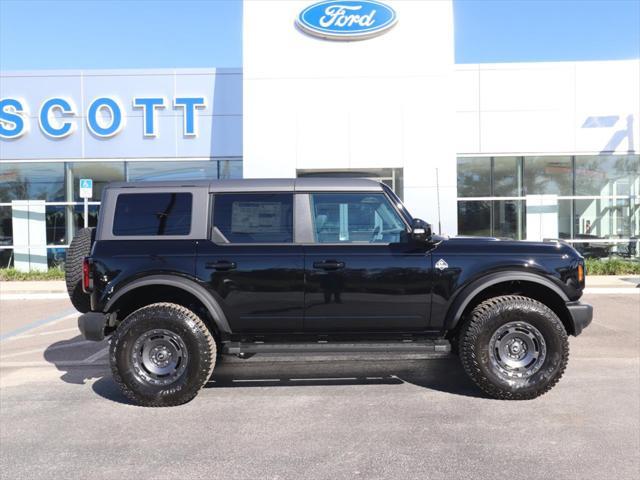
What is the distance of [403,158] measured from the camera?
14.2 meters

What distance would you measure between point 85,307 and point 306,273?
2254 mm

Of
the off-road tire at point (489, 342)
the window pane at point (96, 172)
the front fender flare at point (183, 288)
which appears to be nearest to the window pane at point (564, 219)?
the off-road tire at point (489, 342)

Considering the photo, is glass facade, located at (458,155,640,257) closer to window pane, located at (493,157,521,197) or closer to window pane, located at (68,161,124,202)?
window pane, located at (493,157,521,197)

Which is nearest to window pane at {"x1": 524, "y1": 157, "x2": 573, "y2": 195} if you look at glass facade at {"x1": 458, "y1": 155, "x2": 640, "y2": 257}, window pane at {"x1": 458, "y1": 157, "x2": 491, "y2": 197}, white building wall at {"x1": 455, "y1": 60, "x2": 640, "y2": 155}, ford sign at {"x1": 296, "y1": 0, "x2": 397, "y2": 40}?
glass facade at {"x1": 458, "y1": 155, "x2": 640, "y2": 257}

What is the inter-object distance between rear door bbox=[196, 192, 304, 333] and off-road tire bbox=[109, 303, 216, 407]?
33 cm

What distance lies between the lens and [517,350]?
4.62 meters

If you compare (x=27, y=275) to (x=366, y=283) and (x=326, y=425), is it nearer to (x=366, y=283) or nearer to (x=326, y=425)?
(x=366, y=283)

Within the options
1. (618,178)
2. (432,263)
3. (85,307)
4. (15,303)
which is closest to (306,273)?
(432,263)

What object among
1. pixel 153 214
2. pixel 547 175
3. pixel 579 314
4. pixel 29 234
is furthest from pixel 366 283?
pixel 29 234

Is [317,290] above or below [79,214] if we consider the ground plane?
below

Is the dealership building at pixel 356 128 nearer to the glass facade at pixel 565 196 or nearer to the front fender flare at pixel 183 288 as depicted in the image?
the glass facade at pixel 565 196

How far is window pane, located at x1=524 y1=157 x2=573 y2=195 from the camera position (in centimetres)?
1606

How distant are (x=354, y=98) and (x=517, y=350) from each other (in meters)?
10.8

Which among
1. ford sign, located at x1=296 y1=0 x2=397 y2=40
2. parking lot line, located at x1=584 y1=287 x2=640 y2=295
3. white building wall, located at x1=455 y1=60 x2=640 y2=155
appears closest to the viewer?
parking lot line, located at x1=584 y1=287 x2=640 y2=295
